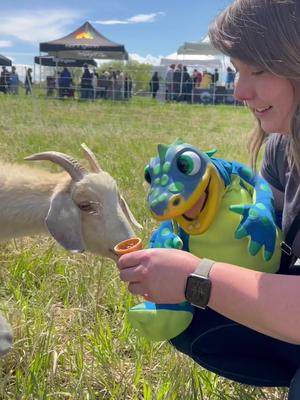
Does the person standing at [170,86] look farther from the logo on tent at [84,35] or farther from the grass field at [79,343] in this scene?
the grass field at [79,343]

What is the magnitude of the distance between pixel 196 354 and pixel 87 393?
44 cm

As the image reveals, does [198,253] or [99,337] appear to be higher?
[198,253]

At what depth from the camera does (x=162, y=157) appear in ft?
5.80

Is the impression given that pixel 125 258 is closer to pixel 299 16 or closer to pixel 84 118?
pixel 299 16

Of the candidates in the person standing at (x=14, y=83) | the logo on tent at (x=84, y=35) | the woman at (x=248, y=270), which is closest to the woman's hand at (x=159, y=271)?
the woman at (x=248, y=270)

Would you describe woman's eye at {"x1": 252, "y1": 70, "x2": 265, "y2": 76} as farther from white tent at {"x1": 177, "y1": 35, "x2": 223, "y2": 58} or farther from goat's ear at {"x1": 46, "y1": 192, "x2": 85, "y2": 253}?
white tent at {"x1": 177, "y1": 35, "x2": 223, "y2": 58}

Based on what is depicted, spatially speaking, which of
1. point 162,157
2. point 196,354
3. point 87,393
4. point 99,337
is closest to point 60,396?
point 87,393

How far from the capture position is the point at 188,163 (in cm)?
172

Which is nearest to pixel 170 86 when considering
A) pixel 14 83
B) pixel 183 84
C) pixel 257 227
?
pixel 183 84

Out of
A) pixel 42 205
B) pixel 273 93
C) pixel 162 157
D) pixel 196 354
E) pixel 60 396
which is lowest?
pixel 60 396

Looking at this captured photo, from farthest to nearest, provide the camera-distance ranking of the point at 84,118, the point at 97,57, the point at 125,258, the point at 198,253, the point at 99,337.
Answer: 1. the point at 97,57
2. the point at 84,118
3. the point at 99,337
4. the point at 198,253
5. the point at 125,258

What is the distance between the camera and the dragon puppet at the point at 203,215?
5.65ft

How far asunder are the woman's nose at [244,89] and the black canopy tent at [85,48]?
24253 millimetres

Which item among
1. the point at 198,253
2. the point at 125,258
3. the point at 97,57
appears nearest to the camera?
the point at 125,258
